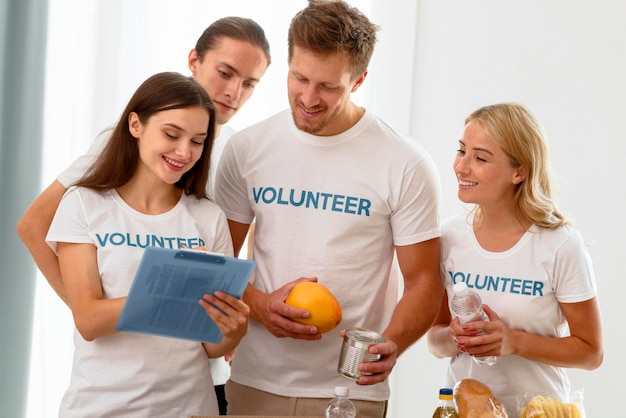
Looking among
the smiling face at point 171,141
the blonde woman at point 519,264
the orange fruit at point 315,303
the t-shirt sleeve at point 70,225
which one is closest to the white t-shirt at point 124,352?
the t-shirt sleeve at point 70,225

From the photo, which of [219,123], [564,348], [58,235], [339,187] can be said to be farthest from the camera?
[219,123]

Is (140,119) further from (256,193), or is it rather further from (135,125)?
(256,193)

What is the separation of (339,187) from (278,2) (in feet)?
5.27

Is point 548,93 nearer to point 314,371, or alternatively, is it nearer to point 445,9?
point 445,9

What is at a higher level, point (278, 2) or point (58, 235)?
point (278, 2)

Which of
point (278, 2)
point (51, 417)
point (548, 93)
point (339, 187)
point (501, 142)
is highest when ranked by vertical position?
point (278, 2)

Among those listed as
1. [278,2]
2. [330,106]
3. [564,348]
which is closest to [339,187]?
[330,106]

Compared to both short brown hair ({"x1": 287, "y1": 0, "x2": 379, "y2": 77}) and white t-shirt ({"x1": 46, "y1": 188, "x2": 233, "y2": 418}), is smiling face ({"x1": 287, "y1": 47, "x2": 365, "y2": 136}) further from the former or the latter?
white t-shirt ({"x1": 46, "y1": 188, "x2": 233, "y2": 418})

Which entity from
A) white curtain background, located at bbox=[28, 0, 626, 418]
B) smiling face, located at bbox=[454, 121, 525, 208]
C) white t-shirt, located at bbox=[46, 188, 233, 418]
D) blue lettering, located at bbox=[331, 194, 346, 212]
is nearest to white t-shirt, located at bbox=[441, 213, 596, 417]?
smiling face, located at bbox=[454, 121, 525, 208]

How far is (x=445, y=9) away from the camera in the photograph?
3.70 meters

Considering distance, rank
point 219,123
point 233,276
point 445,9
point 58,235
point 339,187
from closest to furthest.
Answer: point 233,276 → point 58,235 → point 339,187 → point 219,123 → point 445,9

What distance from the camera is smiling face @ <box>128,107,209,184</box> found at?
78.2 inches

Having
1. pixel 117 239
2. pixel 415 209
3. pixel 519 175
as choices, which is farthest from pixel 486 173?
pixel 117 239

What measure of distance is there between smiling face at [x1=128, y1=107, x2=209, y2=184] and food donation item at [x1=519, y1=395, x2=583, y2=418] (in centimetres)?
97
